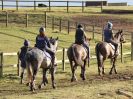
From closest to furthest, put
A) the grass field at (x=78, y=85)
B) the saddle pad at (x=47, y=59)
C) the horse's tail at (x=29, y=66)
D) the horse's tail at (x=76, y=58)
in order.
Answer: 1. the grass field at (x=78, y=85)
2. the horse's tail at (x=29, y=66)
3. the saddle pad at (x=47, y=59)
4. the horse's tail at (x=76, y=58)

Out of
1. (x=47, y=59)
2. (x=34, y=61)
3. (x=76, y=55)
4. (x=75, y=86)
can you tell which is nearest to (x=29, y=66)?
(x=34, y=61)

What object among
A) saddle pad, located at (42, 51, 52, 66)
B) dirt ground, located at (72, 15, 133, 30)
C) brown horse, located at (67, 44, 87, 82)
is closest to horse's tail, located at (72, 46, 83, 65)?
brown horse, located at (67, 44, 87, 82)

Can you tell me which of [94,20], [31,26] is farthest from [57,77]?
[94,20]

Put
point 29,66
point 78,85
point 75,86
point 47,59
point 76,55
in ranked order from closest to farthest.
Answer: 1. point 29,66
2. point 47,59
3. point 75,86
4. point 78,85
5. point 76,55

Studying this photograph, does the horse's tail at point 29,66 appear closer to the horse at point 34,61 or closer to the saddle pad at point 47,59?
the horse at point 34,61

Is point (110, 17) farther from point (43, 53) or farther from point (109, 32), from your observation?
point (43, 53)

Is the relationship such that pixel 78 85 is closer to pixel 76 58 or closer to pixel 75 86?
pixel 75 86

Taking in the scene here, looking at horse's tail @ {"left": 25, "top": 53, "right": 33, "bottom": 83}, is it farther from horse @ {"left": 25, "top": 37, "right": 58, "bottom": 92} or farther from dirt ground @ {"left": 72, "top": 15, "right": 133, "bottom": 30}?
dirt ground @ {"left": 72, "top": 15, "right": 133, "bottom": 30}

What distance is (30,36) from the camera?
126 feet

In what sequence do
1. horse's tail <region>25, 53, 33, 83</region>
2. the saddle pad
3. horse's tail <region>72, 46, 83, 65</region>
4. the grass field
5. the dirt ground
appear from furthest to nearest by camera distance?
the dirt ground → horse's tail <region>72, 46, 83, 65</region> → the saddle pad → horse's tail <region>25, 53, 33, 83</region> → the grass field

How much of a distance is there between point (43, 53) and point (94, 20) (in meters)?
36.3

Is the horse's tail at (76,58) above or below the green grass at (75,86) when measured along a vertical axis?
above

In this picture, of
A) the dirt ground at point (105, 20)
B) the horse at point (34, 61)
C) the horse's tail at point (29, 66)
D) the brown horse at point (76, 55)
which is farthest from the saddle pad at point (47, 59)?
the dirt ground at point (105, 20)

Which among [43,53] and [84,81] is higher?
[43,53]
